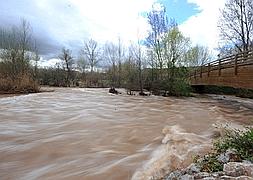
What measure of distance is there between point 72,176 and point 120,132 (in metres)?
4.27

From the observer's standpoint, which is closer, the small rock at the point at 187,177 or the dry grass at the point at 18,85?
the small rock at the point at 187,177

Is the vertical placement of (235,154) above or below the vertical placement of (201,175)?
above

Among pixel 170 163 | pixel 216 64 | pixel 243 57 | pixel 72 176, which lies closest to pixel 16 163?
pixel 72 176

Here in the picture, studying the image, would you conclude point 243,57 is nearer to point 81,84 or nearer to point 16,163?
point 16,163

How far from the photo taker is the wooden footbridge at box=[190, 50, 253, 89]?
17.5 metres

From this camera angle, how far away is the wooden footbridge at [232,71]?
17.5m

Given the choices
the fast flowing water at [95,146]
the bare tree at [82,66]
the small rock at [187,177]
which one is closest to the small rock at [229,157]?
the small rock at [187,177]

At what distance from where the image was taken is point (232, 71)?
66.1 feet

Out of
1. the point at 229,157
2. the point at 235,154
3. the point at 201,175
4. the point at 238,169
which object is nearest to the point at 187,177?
the point at 201,175

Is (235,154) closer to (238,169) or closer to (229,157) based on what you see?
(229,157)

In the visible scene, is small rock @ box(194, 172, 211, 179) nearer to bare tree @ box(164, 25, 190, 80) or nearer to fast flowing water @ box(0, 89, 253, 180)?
fast flowing water @ box(0, 89, 253, 180)

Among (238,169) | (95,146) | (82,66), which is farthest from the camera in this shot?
(82,66)

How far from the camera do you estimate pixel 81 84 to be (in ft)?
186

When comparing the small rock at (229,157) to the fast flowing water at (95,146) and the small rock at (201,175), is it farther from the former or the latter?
the fast flowing water at (95,146)
